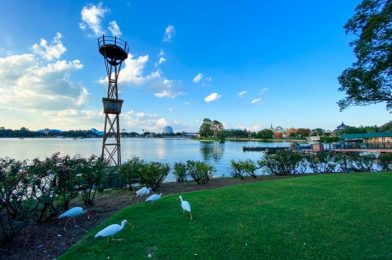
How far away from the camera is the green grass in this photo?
366 cm

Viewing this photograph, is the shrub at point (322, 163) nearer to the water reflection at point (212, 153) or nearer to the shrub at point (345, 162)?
the shrub at point (345, 162)

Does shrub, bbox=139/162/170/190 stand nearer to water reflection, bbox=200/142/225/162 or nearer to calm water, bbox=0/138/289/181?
calm water, bbox=0/138/289/181

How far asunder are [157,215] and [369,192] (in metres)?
6.57

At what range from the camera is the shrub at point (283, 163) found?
46.7 feet

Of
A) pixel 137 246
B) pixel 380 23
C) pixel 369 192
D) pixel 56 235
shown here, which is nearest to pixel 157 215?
pixel 137 246

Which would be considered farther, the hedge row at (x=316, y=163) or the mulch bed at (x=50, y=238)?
the hedge row at (x=316, y=163)

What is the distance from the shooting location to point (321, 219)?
489 cm

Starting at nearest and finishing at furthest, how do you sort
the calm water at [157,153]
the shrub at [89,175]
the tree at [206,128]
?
the shrub at [89,175] → the calm water at [157,153] → the tree at [206,128]

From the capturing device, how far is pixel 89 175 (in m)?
7.04

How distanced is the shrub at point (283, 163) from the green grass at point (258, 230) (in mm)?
7270

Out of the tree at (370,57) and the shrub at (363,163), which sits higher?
the tree at (370,57)

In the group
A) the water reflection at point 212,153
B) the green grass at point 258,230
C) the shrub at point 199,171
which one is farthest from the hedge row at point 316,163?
the water reflection at point 212,153

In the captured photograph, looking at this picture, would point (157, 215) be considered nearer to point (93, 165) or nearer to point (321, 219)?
point (93, 165)

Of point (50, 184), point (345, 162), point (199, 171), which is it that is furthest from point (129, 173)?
point (345, 162)
